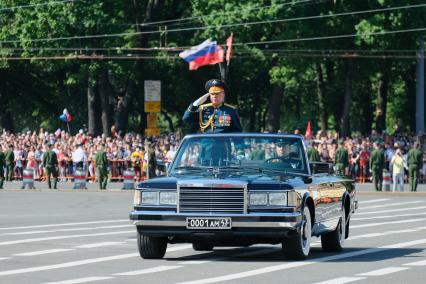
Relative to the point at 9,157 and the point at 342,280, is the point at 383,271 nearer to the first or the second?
the point at 342,280

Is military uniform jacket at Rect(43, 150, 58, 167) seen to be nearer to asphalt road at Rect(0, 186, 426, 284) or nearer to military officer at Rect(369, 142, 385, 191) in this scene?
military officer at Rect(369, 142, 385, 191)

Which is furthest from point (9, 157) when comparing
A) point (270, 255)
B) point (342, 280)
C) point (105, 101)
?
point (342, 280)

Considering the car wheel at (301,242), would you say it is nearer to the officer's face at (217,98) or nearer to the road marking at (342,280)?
the road marking at (342,280)

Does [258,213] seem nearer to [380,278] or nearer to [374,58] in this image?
[380,278]

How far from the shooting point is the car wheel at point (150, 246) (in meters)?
17.2

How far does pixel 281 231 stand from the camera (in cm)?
1652

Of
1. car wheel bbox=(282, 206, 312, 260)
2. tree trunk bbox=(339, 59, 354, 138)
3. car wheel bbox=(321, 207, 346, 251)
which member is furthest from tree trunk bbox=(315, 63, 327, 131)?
car wheel bbox=(282, 206, 312, 260)

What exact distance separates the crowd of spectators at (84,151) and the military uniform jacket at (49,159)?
2808mm

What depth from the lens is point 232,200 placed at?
1659 cm

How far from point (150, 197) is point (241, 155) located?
5.33ft

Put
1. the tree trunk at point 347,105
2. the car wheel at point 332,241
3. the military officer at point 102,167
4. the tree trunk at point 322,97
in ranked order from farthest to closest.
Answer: the tree trunk at point 322,97 < the tree trunk at point 347,105 < the military officer at point 102,167 < the car wheel at point 332,241

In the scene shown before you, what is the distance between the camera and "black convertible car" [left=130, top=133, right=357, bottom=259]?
16547 millimetres

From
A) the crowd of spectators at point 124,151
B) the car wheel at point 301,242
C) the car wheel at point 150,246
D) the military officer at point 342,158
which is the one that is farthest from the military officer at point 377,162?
the car wheel at point 150,246

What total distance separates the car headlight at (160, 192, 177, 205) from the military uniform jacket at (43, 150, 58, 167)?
3387cm
